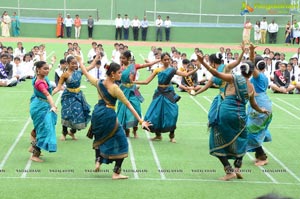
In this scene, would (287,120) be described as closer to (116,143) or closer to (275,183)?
(275,183)

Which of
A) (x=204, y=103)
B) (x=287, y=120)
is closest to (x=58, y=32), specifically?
(x=204, y=103)

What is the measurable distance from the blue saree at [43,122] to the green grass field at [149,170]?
37 cm

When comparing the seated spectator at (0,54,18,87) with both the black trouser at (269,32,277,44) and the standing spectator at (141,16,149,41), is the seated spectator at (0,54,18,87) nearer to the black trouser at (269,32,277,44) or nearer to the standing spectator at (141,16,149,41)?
the standing spectator at (141,16,149,41)

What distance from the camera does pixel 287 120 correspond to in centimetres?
1659

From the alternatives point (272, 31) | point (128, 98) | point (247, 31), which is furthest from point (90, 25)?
point (128, 98)

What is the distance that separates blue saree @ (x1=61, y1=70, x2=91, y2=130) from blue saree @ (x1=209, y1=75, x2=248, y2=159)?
3.56m

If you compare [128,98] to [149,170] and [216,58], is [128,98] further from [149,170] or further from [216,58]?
[216,58]

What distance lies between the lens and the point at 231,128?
10148 millimetres

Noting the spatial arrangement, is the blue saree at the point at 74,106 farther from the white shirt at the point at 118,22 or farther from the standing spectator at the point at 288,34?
the standing spectator at the point at 288,34

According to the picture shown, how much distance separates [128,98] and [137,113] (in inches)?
93.7

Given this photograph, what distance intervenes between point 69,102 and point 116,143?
320cm

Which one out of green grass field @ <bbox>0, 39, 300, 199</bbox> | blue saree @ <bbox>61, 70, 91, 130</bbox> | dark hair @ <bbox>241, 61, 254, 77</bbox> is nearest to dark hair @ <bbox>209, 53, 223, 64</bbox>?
dark hair @ <bbox>241, 61, 254, 77</bbox>

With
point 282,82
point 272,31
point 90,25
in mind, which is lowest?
Result: point 282,82

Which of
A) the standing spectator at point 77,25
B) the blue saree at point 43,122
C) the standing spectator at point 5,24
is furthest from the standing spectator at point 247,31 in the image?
the blue saree at point 43,122
